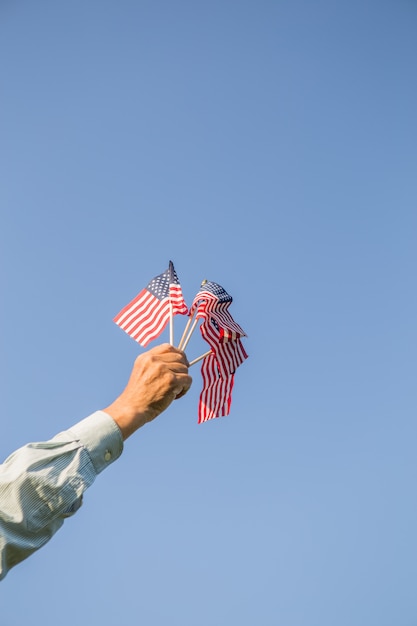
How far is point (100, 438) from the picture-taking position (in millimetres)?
2568

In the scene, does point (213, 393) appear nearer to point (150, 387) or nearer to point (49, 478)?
point (150, 387)

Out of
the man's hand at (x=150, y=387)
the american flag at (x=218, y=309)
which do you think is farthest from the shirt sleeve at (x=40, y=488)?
the american flag at (x=218, y=309)

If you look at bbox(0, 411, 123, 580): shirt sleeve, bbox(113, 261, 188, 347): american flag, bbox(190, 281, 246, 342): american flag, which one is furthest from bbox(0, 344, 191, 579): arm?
bbox(113, 261, 188, 347): american flag

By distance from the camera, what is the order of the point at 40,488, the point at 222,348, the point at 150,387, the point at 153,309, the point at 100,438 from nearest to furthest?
the point at 40,488
the point at 100,438
the point at 150,387
the point at 222,348
the point at 153,309

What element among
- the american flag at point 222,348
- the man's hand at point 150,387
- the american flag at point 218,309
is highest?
the american flag at point 218,309

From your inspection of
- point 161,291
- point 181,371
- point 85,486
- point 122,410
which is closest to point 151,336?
point 161,291

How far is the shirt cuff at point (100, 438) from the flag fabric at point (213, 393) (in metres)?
5.51

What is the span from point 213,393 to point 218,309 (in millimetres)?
1217

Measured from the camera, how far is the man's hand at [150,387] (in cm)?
292

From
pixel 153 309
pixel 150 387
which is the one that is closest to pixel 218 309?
pixel 153 309

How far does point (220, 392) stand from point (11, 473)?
616 cm

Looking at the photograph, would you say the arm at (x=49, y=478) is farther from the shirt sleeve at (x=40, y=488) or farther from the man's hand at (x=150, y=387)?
the man's hand at (x=150, y=387)

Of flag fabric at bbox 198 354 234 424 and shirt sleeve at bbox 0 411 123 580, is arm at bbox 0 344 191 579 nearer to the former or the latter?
shirt sleeve at bbox 0 411 123 580

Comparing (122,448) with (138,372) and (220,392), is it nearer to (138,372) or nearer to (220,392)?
(138,372)
